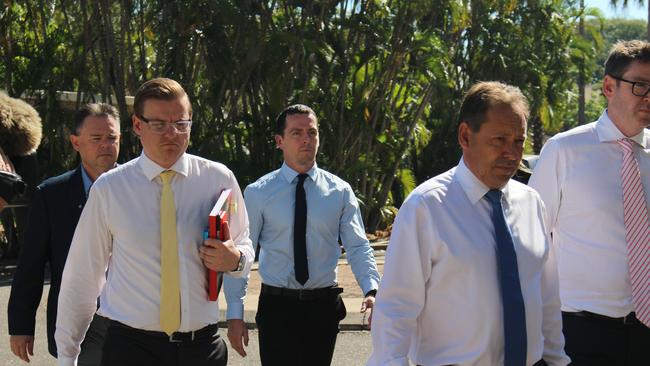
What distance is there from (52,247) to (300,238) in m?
1.59

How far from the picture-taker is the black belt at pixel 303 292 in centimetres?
650

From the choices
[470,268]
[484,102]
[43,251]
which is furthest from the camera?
[43,251]

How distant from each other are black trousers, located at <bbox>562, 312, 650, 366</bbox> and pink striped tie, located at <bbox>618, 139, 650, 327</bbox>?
13 cm

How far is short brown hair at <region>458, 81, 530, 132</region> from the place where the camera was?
3756 millimetres

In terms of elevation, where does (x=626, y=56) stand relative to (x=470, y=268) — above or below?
above

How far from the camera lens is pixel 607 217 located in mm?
4969

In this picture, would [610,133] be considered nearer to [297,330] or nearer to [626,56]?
[626,56]

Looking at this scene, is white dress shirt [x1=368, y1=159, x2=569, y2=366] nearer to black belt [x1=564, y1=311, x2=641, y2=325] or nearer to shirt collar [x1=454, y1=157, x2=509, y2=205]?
shirt collar [x1=454, y1=157, x2=509, y2=205]

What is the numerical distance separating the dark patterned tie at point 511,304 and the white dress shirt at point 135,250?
1464mm

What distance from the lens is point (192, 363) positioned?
4.64 metres

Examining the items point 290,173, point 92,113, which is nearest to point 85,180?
point 92,113

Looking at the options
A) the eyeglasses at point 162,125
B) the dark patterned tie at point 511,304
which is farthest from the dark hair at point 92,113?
the dark patterned tie at point 511,304

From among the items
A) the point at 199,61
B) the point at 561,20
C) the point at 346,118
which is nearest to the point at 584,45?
the point at 561,20

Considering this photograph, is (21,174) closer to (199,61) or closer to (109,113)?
(109,113)
